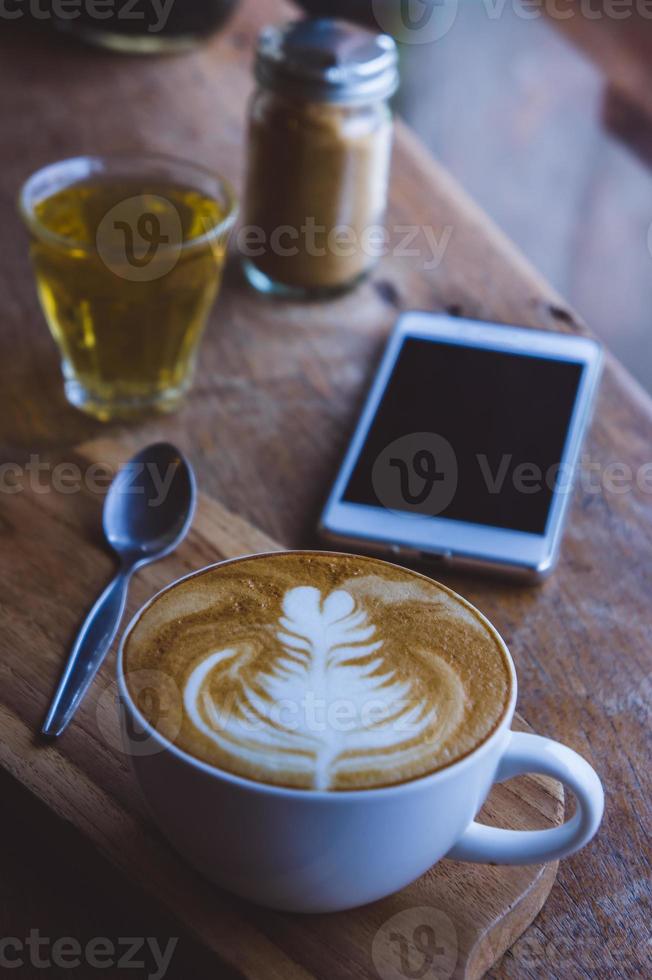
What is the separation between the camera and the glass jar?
2.88 feet

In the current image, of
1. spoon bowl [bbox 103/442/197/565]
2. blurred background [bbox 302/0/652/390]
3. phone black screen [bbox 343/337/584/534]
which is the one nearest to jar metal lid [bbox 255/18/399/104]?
phone black screen [bbox 343/337/584/534]

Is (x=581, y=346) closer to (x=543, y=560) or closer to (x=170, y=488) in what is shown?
(x=543, y=560)

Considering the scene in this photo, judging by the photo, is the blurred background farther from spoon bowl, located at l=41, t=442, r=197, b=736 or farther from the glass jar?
spoon bowl, located at l=41, t=442, r=197, b=736

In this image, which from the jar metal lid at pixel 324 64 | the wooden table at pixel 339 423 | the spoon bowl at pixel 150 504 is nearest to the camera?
the wooden table at pixel 339 423

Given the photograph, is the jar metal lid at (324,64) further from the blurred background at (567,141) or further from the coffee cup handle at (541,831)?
the blurred background at (567,141)

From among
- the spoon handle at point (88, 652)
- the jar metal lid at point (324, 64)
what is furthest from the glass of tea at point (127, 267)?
the spoon handle at point (88, 652)

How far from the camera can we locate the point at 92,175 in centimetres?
85

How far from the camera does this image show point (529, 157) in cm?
175

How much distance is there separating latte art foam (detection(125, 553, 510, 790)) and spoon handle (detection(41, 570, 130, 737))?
107 mm

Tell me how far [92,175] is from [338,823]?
0.59m

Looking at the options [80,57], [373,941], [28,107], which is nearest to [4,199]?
[28,107]

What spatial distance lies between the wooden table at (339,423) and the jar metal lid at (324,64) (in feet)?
0.59

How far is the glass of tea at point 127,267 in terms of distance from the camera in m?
0.77

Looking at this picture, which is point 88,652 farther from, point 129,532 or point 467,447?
point 467,447
